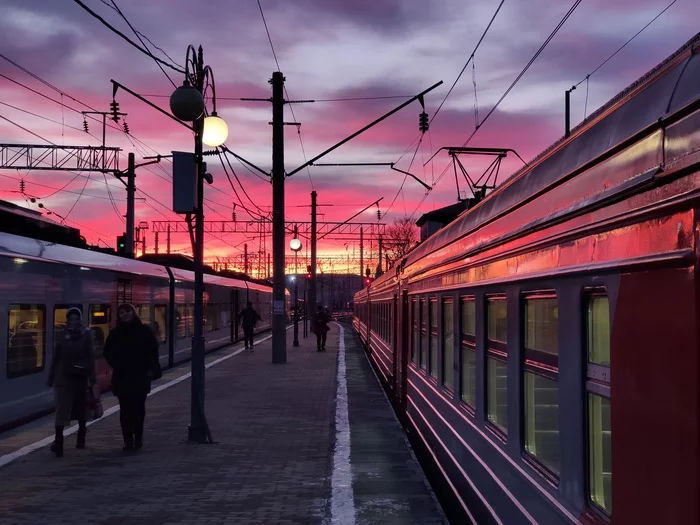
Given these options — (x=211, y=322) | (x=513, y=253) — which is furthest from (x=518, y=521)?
(x=211, y=322)

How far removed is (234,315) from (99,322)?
20.6 metres

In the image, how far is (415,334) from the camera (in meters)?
10.7

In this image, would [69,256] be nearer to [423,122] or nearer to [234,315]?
[423,122]

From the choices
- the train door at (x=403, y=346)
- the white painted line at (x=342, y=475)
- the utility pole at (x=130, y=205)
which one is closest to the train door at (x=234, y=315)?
the utility pole at (x=130, y=205)

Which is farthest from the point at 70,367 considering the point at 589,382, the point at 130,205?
the point at 130,205

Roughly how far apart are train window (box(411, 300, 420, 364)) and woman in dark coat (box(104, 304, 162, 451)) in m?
3.14

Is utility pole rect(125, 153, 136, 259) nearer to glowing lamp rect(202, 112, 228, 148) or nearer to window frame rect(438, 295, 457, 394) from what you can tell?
glowing lamp rect(202, 112, 228, 148)

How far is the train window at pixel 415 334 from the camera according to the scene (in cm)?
1027

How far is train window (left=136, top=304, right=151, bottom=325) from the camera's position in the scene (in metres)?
18.8

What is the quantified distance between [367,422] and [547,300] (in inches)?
319

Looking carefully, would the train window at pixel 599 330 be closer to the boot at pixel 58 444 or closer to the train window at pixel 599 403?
the train window at pixel 599 403

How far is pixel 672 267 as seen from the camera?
2.57 m

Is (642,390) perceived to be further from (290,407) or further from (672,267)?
(290,407)

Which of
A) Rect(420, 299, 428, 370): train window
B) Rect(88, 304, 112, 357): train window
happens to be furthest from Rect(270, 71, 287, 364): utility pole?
Rect(420, 299, 428, 370): train window
